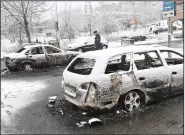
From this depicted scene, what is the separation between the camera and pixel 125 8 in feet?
252

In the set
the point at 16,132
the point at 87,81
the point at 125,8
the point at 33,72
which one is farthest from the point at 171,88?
the point at 125,8

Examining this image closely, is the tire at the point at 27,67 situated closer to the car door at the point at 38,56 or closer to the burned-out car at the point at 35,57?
the burned-out car at the point at 35,57

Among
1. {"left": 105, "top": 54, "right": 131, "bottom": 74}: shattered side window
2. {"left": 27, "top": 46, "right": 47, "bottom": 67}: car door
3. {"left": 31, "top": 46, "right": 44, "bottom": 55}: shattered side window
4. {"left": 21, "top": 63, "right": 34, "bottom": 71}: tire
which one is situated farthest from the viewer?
{"left": 31, "top": 46, "right": 44, "bottom": 55}: shattered side window

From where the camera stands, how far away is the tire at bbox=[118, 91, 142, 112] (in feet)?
22.2

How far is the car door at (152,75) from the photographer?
699 cm

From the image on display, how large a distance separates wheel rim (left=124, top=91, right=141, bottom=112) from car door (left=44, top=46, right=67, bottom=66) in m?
8.74

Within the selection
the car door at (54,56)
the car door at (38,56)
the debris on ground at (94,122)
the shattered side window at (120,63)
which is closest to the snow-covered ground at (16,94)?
the debris on ground at (94,122)

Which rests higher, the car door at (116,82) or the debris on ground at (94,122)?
the car door at (116,82)

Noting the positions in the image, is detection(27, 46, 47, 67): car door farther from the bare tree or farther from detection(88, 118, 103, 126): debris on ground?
detection(88, 118, 103, 126): debris on ground

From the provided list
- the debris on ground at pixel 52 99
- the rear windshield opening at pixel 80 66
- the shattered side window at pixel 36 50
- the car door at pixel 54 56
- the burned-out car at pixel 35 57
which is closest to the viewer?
the rear windshield opening at pixel 80 66

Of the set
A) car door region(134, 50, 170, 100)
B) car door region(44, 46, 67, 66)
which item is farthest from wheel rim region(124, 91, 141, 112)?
car door region(44, 46, 67, 66)

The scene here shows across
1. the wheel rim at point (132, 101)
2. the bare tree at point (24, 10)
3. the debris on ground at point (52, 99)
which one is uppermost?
the bare tree at point (24, 10)

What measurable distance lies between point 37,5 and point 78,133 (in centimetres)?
2124

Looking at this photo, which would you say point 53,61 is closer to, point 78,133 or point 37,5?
point 78,133
